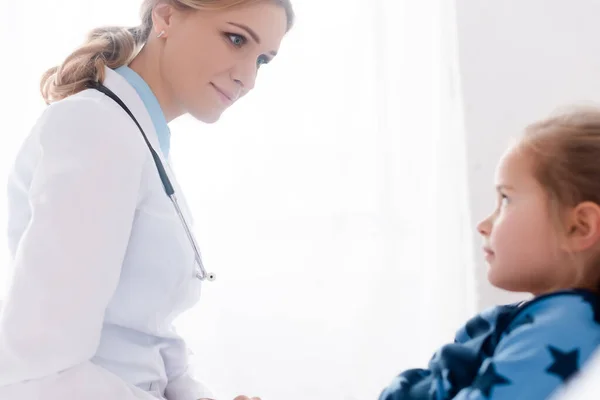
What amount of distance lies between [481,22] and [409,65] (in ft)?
0.59

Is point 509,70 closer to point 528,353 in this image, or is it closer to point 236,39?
point 236,39

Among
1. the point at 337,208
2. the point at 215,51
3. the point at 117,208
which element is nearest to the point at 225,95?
the point at 215,51

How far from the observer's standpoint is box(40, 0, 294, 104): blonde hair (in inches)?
41.0

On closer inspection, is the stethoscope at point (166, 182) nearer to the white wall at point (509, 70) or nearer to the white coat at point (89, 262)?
the white coat at point (89, 262)

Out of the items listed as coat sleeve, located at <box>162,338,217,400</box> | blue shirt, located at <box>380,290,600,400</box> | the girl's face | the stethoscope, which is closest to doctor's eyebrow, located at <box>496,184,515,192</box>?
the girl's face

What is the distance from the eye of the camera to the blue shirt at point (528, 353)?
26.7 inches

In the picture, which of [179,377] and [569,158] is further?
[179,377]

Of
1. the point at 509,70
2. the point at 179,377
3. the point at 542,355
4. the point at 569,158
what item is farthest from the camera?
the point at 509,70

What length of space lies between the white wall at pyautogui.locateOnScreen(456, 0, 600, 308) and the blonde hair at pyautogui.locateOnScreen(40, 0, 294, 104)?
49 centimetres

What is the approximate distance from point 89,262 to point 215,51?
0.41 m

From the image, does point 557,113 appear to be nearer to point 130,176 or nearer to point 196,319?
point 130,176

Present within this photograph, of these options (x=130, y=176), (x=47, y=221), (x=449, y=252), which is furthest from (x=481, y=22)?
(x=47, y=221)

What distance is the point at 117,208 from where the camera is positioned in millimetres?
869

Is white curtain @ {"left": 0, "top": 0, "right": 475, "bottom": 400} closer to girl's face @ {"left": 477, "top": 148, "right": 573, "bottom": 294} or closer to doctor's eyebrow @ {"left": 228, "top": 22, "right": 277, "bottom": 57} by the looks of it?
doctor's eyebrow @ {"left": 228, "top": 22, "right": 277, "bottom": 57}
